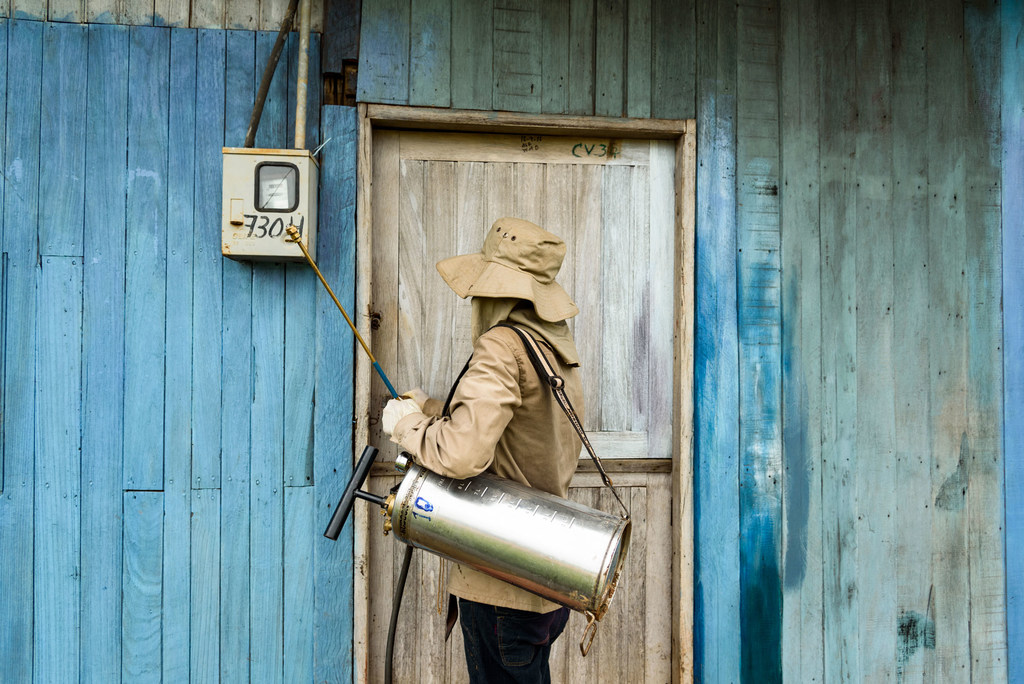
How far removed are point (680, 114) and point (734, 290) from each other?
713 millimetres

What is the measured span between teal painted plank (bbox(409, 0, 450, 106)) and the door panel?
17 cm

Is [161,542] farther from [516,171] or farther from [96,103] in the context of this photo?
[516,171]

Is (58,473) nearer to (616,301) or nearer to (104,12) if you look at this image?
(104,12)

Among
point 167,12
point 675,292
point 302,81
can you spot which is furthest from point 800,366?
point 167,12

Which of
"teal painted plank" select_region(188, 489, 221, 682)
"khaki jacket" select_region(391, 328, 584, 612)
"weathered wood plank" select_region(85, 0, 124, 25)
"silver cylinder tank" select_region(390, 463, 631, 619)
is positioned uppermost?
"weathered wood plank" select_region(85, 0, 124, 25)

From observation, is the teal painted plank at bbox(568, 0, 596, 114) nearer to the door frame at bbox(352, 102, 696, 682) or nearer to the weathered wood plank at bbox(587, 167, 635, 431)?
the door frame at bbox(352, 102, 696, 682)

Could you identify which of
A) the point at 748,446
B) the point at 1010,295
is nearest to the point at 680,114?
the point at 748,446

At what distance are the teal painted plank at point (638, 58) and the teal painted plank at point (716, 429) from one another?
11.2 inches

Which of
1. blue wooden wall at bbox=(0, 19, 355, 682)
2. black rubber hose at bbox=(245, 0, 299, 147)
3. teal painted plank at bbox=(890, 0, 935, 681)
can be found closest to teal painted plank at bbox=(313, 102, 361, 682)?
blue wooden wall at bbox=(0, 19, 355, 682)

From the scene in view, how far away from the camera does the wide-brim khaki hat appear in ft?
5.70

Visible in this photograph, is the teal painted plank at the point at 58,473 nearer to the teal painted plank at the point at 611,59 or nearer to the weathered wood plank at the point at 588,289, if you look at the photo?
the weathered wood plank at the point at 588,289

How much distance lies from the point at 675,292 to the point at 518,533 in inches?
50.6

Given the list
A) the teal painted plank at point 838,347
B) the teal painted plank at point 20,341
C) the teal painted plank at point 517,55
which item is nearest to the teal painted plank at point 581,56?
the teal painted plank at point 517,55

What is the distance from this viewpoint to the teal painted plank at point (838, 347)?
2482 mm
